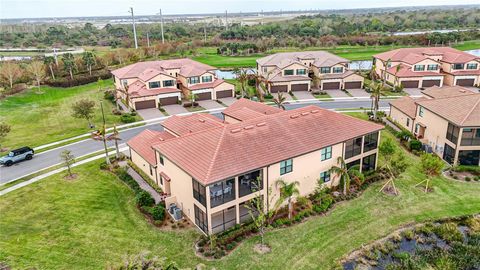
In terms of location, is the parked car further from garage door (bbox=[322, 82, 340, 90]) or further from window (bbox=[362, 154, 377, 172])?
garage door (bbox=[322, 82, 340, 90])

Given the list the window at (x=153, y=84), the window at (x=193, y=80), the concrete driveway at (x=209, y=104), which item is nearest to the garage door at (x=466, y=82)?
the concrete driveway at (x=209, y=104)

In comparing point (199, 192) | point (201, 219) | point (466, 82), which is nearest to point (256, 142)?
A: point (199, 192)

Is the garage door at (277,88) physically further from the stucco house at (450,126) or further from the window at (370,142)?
the window at (370,142)

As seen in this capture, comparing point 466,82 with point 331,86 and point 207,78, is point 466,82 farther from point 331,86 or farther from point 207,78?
point 207,78

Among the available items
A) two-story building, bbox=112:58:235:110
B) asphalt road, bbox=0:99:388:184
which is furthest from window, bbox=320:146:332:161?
two-story building, bbox=112:58:235:110

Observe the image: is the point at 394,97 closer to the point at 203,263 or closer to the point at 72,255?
the point at 203,263

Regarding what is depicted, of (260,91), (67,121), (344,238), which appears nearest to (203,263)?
(344,238)
